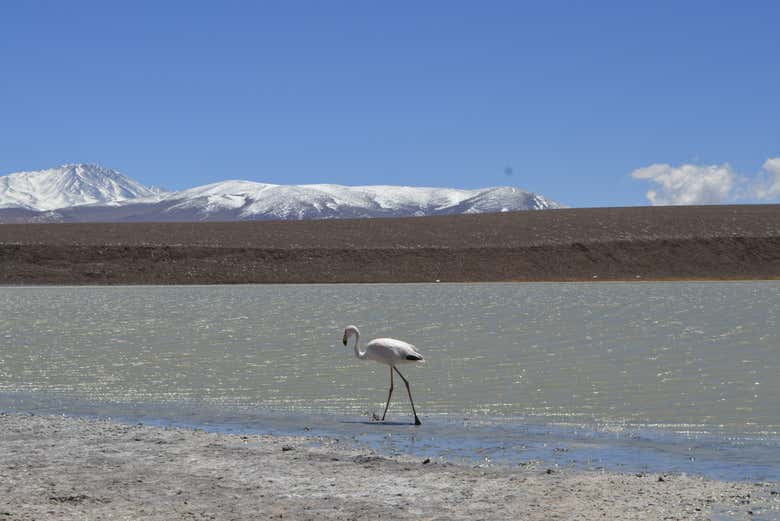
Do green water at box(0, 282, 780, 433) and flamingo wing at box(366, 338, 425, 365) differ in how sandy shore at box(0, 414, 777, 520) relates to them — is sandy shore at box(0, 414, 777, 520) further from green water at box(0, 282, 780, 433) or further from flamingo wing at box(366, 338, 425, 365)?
green water at box(0, 282, 780, 433)

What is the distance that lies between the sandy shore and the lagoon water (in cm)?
95

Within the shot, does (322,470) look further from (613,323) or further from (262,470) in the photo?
(613,323)

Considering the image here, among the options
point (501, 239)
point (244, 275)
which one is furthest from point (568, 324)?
point (501, 239)

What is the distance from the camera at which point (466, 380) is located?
56.7 ft

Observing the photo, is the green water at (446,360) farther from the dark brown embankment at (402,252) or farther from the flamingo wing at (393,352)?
the dark brown embankment at (402,252)

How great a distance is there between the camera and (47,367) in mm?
20109

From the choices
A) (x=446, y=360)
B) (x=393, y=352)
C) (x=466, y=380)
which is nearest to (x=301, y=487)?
(x=393, y=352)

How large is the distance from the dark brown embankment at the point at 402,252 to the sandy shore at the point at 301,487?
61750mm

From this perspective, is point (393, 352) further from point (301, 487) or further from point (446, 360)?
point (446, 360)

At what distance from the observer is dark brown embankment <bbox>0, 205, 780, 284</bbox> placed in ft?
243

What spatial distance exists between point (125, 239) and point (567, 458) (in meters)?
79.6

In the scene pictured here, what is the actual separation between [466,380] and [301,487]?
26.8 ft

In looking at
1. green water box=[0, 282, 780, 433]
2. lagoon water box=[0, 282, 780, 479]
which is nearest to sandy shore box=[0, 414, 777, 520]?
lagoon water box=[0, 282, 780, 479]

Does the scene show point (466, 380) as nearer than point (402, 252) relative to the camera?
Yes
